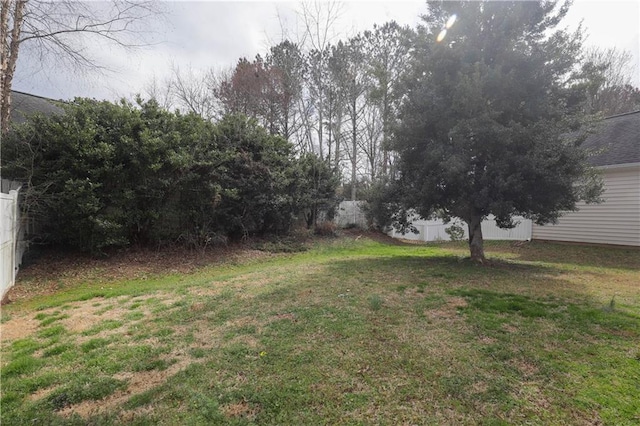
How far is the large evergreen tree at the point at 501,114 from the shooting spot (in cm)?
670

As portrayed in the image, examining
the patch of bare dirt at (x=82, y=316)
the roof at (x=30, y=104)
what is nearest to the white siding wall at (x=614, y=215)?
the patch of bare dirt at (x=82, y=316)

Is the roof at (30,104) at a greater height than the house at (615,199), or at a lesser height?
greater

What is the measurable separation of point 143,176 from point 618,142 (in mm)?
15037

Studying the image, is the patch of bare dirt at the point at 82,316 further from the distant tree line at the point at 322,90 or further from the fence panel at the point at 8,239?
the distant tree line at the point at 322,90

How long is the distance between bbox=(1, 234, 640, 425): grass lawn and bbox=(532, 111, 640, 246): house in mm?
5630

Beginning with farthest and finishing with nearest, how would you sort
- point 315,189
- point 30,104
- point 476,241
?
point 315,189, point 30,104, point 476,241

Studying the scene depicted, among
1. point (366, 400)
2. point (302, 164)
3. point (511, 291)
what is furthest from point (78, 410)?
point (302, 164)

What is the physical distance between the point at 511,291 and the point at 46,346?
6464 mm

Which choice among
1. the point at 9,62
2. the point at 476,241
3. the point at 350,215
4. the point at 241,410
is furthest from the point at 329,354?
the point at 350,215

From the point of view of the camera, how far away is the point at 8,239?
5.94 metres

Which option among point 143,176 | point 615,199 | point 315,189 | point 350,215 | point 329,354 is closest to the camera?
point 329,354

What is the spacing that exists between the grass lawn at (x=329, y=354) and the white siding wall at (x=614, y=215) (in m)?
5.58

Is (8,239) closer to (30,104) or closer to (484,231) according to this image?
(30,104)

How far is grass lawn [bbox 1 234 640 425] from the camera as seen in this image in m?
2.46
